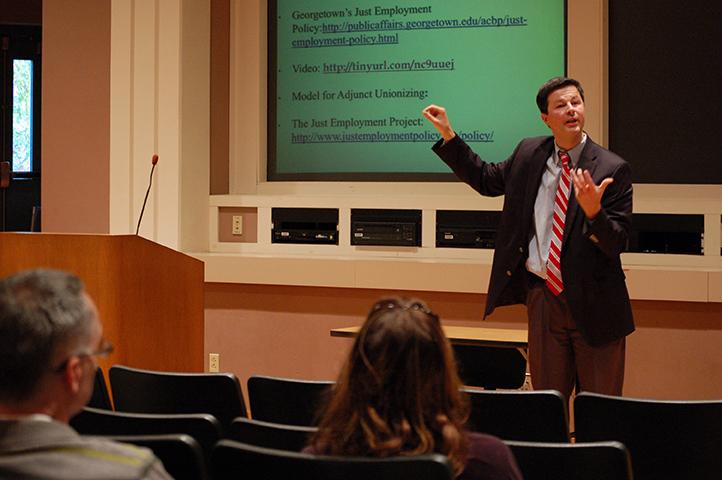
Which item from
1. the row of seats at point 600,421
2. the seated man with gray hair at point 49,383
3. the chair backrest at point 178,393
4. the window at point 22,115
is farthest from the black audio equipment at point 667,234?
the window at point 22,115

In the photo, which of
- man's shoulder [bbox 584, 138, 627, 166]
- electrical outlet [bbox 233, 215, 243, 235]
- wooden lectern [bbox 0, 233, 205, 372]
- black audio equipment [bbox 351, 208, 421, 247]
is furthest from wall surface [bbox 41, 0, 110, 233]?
man's shoulder [bbox 584, 138, 627, 166]

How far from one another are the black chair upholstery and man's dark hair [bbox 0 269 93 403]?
2.60 feet

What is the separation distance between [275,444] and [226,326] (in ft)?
13.2

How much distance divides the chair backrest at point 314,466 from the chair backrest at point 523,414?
885 millimetres

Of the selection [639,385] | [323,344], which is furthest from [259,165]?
[639,385]

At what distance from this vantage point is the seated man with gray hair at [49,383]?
1.46 metres

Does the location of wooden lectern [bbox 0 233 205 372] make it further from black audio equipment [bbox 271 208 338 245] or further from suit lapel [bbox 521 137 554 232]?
suit lapel [bbox 521 137 554 232]

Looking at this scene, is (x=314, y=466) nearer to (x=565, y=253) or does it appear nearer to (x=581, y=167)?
(x=565, y=253)

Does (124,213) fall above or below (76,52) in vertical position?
below

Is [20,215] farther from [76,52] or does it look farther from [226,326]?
[226,326]

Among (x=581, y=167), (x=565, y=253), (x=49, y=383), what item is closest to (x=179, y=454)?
(x=49, y=383)

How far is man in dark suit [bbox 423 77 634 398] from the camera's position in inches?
149

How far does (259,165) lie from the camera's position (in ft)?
21.5

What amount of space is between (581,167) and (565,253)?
354mm
